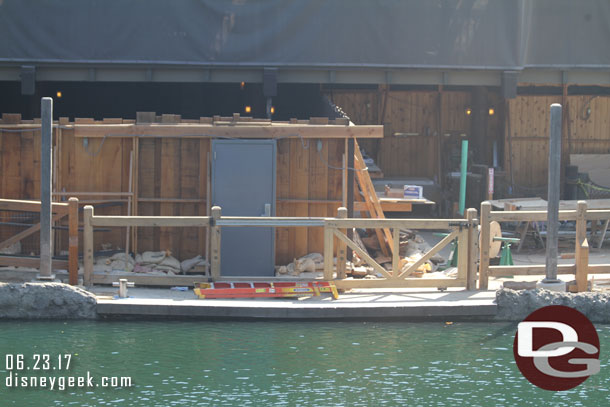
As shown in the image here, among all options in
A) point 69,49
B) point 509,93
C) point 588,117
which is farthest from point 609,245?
point 69,49

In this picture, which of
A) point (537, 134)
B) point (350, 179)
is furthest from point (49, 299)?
point (537, 134)

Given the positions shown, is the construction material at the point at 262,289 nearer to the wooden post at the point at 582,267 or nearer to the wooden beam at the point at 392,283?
the wooden beam at the point at 392,283

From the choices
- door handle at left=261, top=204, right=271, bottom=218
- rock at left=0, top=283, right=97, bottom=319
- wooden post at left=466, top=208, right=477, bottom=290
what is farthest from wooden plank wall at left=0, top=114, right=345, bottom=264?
wooden post at left=466, top=208, right=477, bottom=290

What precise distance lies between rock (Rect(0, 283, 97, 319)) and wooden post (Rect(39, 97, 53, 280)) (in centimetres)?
47

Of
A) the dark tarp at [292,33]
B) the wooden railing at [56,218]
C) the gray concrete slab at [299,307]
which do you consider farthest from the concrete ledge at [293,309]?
the dark tarp at [292,33]

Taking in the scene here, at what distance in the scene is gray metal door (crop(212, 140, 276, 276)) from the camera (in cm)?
1493

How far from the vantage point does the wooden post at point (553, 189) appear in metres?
13.3

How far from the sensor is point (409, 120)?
24234 millimetres

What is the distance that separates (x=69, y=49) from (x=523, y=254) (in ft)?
35.3

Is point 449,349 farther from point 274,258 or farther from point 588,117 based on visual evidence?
point 588,117

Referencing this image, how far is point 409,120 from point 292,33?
487 cm

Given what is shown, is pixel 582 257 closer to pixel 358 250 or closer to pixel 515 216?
pixel 515 216

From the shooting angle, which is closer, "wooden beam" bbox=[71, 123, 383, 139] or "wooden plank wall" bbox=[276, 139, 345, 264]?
"wooden beam" bbox=[71, 123, 383, 139]

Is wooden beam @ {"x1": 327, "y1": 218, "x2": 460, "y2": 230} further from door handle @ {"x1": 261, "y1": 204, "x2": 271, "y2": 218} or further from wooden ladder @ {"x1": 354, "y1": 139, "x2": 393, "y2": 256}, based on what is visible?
wooden ladder @ {"x1": 354, "y1": 139, "x2": 393, "y2": 256}
